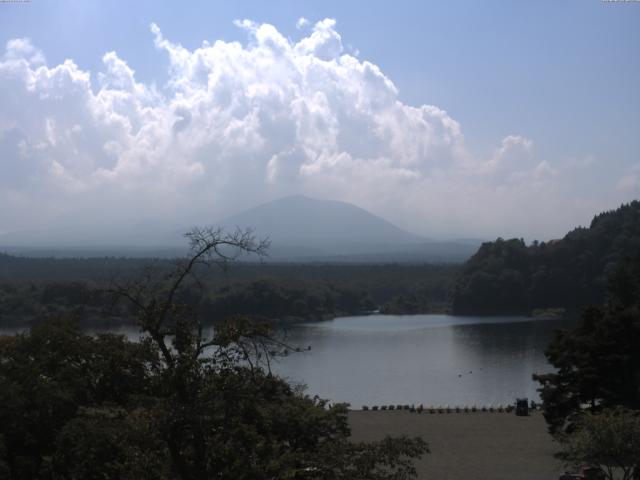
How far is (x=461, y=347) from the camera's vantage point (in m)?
35.5

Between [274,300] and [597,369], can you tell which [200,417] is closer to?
[597,369]

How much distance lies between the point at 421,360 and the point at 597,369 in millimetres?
19158

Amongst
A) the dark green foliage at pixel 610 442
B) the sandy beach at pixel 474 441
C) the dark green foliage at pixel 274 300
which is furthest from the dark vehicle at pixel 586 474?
the dark green foliage at pixel 274 300

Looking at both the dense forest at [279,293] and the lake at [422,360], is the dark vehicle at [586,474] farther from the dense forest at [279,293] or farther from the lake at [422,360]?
the dense forest at [279,293]

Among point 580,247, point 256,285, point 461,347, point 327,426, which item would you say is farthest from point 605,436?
point 580,247

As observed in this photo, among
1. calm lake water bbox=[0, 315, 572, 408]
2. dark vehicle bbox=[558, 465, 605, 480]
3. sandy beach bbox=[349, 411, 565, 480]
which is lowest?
calm lake water bbox=[0, 315, 572, 408]

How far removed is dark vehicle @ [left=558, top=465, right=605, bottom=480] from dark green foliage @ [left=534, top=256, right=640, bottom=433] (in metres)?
1.53

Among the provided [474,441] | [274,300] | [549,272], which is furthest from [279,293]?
[474,441]

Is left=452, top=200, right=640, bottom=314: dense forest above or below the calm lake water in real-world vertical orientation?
above

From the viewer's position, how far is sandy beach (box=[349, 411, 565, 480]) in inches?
469

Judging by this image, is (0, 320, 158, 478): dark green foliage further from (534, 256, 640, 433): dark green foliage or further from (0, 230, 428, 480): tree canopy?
(534, 256, 640, 433): dark green foliage

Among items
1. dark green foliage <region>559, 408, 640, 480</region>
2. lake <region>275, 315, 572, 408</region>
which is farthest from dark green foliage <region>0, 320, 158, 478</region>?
lake <region>275, 315, 572, 408</region>

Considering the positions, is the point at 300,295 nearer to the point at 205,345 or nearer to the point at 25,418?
the point at 25,418

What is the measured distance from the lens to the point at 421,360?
31.7m
